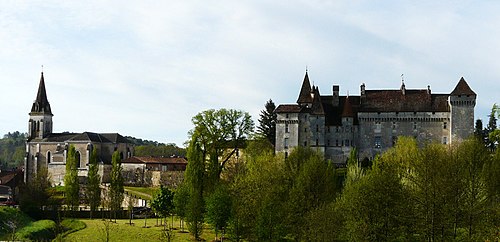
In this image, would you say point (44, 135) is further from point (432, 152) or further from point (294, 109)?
point (432, 152)

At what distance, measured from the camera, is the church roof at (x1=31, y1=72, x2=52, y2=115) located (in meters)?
117

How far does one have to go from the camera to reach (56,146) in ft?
362

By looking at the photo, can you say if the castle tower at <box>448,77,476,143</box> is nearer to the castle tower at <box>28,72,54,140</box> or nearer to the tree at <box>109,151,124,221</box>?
the tree at <box>109,151,124,221</box>

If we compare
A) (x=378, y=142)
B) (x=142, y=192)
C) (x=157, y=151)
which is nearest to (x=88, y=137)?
(x=142, y=192)

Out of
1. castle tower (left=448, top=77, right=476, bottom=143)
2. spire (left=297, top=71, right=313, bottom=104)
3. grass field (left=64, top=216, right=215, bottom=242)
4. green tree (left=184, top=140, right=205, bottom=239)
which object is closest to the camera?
grass field (left=64, top=216, right=215, bottom=242)

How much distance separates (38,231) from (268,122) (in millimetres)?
49663

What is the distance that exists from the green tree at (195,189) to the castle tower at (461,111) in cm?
4300

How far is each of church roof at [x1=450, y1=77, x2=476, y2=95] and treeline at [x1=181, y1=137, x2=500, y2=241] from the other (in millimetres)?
35827

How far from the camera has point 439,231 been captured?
117 feet

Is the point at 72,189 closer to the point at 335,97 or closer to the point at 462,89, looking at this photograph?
the point at 335,97

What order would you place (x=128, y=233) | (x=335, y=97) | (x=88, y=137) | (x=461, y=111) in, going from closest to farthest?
(x=128, y=233)
(x=461, y=111)
(x=335, y=97)
(x=88, y=137)

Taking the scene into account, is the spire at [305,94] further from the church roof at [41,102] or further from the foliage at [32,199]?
the church roof at [41,102]

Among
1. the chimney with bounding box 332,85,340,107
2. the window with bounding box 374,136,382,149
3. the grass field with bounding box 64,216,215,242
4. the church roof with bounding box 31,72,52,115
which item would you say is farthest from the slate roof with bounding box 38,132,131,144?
the grass field with bounding box 64,216,215,242

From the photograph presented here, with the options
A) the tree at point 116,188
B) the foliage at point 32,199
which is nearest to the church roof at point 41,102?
the foliage at point 32,199
